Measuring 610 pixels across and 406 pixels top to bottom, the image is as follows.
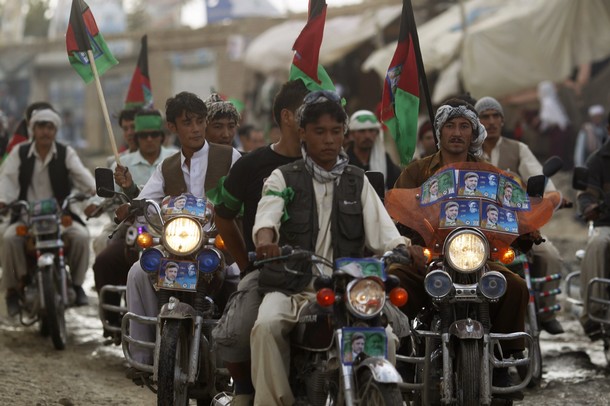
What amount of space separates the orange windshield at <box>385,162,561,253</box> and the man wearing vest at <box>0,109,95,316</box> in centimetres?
497

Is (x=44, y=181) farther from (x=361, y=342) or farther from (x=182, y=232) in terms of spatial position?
(x=361, y=342)

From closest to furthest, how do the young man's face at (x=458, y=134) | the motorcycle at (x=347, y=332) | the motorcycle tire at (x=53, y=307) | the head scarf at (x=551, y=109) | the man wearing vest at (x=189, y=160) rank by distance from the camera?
1. the motorcycle at (x=347, y=332)
2. the young man's face at (x=458, y=134)
3. the man wearing vest at (x=189, y=160)
4. the motorcycle tire at (x=53, y=307)
5. the head scarf at (x=551, y=109)

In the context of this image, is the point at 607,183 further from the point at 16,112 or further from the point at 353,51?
the point at 16,112

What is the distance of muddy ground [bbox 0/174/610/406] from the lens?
8359 mm

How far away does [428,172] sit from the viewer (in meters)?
7.33

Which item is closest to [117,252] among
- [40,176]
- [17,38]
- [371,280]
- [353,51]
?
[40,176]

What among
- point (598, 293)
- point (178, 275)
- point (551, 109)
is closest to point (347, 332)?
point (178, 275)

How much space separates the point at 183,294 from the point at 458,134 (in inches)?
71.8

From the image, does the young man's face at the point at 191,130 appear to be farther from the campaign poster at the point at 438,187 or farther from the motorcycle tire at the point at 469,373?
the motorcycle tire at the point at 469,373

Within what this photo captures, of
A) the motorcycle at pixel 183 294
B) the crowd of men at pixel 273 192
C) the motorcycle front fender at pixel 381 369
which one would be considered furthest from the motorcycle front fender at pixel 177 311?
the motorcycle front fender at pixel 381 369

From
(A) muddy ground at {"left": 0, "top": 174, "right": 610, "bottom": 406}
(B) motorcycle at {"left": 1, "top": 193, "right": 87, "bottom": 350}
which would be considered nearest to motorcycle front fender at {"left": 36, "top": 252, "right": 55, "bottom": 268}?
(B) motorcycle at {"left": 1, "top": 193, "right": 87, "bottom": 350}

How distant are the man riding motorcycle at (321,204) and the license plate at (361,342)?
47 cm

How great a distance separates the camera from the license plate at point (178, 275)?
6668mm

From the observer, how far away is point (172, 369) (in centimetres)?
641
